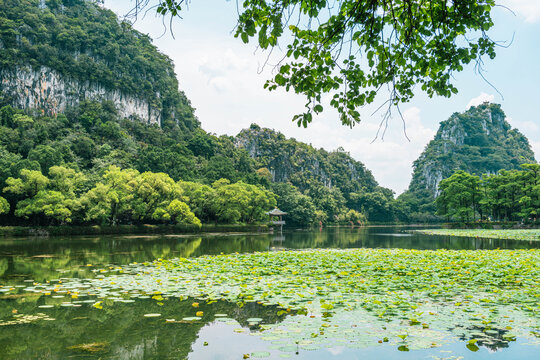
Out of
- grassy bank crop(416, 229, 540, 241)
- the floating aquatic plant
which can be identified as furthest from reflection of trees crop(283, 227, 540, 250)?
the floating aquatic plant

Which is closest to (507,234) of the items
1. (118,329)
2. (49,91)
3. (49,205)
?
(118,329)

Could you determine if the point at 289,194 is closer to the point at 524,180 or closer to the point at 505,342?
the point at 524,180

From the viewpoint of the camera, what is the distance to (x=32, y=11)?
6600 cm

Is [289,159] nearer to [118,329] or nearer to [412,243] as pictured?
[412,243]

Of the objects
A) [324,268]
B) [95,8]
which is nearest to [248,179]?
[324,268]

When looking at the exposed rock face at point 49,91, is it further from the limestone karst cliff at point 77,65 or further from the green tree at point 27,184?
the green tree at point 27,184

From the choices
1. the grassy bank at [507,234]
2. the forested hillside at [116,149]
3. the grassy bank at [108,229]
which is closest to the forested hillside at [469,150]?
the forested hillside at [116,149]

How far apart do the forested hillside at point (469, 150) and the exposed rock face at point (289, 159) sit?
65.5ft

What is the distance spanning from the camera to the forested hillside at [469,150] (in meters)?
107

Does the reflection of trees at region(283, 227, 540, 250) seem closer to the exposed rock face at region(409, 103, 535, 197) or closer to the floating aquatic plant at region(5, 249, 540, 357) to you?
the floating aquatic plant at region(5, 249, 540, 357)

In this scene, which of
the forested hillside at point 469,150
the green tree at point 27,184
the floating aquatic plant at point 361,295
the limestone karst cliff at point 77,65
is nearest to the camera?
the floating aquatic plant at point 361,295

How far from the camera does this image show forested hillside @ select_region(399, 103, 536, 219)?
4198 inches

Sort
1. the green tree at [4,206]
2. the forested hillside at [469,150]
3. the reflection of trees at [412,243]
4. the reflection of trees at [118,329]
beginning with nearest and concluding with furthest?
the reflection of trees at [118,329] < the reflection of trees at [412,243] < the green tree at [4,206] < the forested hillside at [469,150]

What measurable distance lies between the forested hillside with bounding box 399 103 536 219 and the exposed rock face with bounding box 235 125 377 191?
65.5ft
